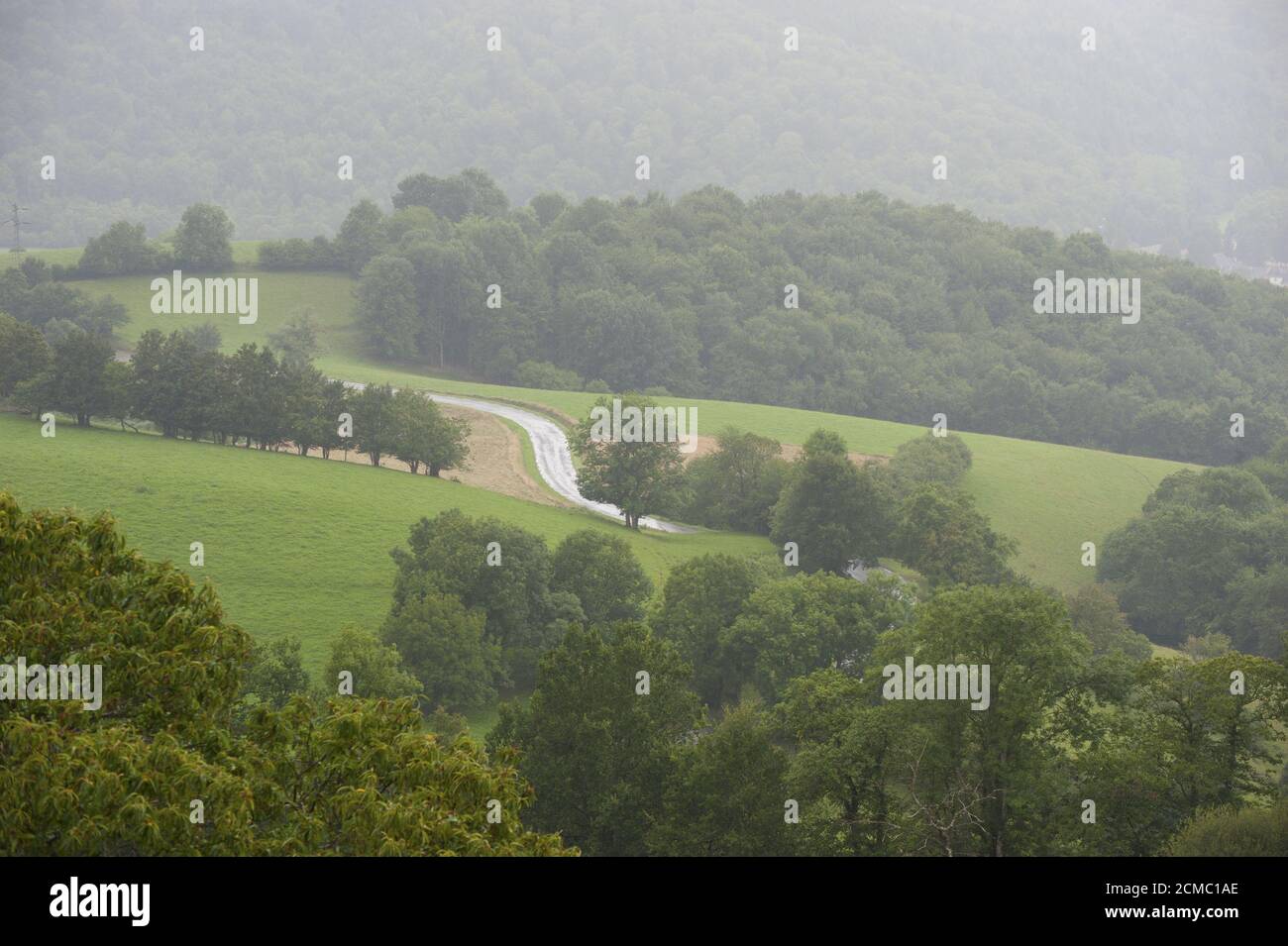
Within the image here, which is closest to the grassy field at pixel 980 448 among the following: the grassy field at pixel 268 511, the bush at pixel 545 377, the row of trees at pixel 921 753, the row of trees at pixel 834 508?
the bush at pixel 545 377

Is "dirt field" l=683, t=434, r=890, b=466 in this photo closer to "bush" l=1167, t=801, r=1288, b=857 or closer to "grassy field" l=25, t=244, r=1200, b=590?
"grassy field" l=25, t=244, r=1200, b=590

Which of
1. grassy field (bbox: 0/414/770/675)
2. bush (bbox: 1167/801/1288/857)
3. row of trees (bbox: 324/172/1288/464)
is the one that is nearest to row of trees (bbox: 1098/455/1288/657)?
grassy field (bbox: 0/414/770/675)

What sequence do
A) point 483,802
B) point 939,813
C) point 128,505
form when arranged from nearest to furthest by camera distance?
point 483,802
point 939,813
point 128,505

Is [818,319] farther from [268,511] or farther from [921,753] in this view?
[921,753]

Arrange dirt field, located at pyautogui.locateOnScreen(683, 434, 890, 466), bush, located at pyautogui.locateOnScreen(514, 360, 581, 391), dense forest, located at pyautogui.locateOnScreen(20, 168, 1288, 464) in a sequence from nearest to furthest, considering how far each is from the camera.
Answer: dirt field, located at pyautogui.locateOnScreen(683, 434, 890, 466)
bush, located at pyautogui.locateOnScreen(514, 360, 581, 391)
dense forest, located at pyautogui.locateOnScreen(20, 168, 1288, 464)

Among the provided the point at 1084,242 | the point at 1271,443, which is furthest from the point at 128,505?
the point at 1084,242
